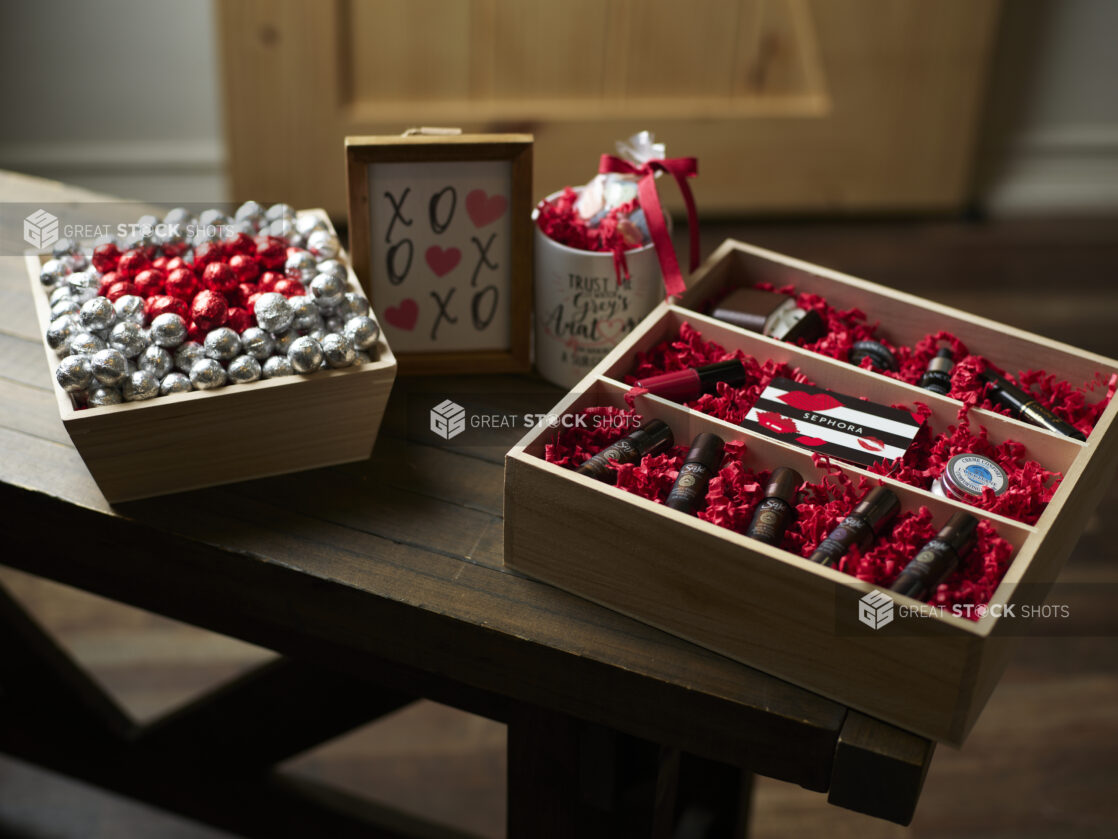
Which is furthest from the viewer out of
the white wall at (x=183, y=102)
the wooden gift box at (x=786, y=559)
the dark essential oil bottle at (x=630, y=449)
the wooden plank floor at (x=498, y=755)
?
the white wall at (x=183, y=102)

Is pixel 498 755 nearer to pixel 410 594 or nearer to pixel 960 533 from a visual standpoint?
pixel 410 594

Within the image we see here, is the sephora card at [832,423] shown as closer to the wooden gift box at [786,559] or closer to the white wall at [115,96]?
the wooden gift box at [786,559]

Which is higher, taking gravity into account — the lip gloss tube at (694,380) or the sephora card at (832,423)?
the lip gloss tube at (694,380)

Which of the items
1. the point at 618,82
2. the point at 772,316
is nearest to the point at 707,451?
the point at 772,316

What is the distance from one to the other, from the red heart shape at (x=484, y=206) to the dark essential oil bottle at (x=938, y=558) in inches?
21.8

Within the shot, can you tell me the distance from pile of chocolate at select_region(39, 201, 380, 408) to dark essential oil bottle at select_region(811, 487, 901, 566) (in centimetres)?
45

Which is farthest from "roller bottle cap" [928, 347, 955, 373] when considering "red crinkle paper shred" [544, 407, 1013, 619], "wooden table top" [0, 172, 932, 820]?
"wooden table top" [0, 172, 932, 820]

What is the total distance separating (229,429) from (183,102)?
2124 millimetres

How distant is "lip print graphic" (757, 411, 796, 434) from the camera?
1013mm

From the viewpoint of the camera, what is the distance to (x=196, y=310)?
3.40 ft

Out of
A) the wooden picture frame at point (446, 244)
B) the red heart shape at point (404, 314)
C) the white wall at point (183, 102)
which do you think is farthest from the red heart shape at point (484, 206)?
the white wall at point (183, 102)

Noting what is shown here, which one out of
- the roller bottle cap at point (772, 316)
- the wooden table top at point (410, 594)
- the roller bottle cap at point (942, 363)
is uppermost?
the roller bottle cap at point (772, 316)

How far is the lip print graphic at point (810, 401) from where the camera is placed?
3.41 ft

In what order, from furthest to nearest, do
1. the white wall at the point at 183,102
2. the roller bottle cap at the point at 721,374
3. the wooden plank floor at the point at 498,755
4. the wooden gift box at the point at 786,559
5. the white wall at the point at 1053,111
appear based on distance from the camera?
the white wall at the point at 1053,111
the white wall at the point at 183,102
the wooden plank floor at the point at 498,755
the roller bottle cap at the point at 721,374
the wooden gift box at the point at 786,559
